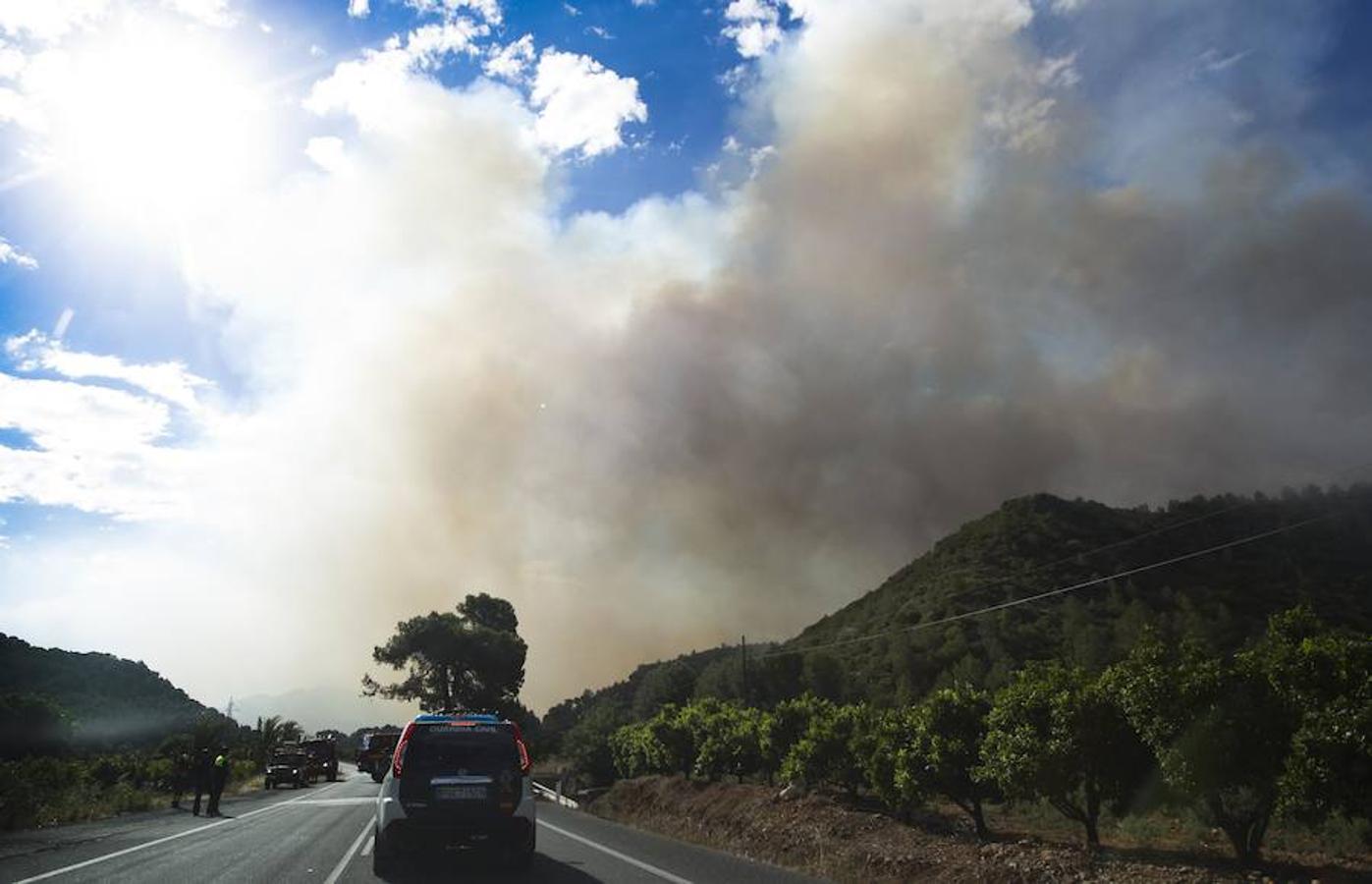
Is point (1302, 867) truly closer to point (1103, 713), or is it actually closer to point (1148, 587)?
point (1103, 713)

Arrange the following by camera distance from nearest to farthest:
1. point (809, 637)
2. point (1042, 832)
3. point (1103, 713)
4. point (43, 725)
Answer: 1. point (1103, 713)
2. point (1042, 832)
3. point (43, 725)
4. point (809, 637)

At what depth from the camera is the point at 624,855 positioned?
46.5 ft

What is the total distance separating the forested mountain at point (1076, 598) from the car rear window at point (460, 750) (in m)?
49.9

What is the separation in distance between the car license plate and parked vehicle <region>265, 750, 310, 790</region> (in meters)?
44.8

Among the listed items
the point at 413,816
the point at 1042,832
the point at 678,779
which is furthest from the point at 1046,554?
the point at 413,816

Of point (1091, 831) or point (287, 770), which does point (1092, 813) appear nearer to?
point (1091, 831)

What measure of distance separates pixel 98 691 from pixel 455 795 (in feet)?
339

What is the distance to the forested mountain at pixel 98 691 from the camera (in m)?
78.4

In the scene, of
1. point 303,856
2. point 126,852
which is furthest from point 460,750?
point 126,852

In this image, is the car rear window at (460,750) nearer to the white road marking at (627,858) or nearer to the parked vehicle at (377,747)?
the white road marking at (627,858)

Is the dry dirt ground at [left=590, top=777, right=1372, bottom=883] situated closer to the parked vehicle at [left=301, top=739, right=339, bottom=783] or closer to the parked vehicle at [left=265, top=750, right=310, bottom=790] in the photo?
the parked vehicle at [left=265, top=750, right=310, bottom=790]

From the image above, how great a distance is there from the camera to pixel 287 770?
161 ft

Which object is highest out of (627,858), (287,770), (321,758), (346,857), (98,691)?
(98,691)

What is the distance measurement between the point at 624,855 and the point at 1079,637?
79.4m
